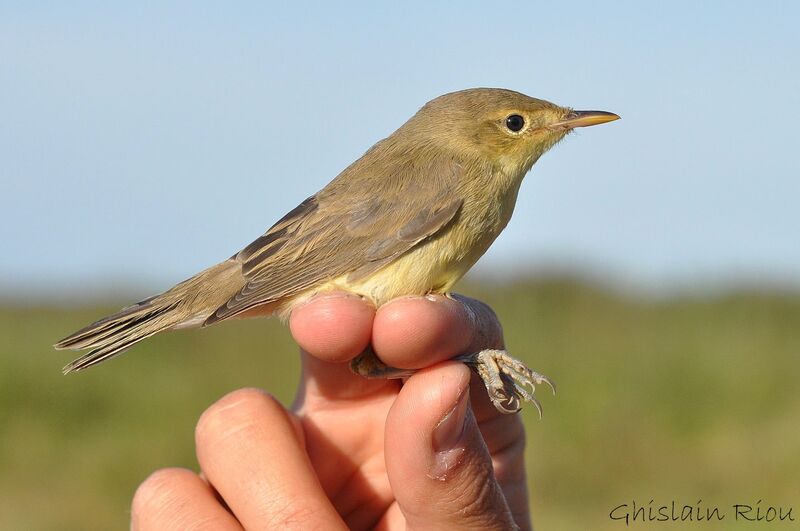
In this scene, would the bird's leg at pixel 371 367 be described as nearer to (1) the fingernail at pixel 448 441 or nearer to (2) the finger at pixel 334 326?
(2) the finger at pixel 334 326

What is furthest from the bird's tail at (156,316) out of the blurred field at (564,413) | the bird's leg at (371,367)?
the blurred field at (564,413)

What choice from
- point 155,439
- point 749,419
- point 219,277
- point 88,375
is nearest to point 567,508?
point 749,419

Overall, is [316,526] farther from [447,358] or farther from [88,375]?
[88,375]

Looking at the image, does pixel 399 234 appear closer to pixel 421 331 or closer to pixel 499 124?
pixel 421 331

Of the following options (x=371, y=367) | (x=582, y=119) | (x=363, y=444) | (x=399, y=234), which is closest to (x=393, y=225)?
(x=399, y=234)

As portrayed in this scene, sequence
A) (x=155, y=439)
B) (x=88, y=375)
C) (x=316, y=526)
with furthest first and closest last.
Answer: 1. (x=88, y=375)
2. (x=155, y=439)
3. (x=316, y=526)

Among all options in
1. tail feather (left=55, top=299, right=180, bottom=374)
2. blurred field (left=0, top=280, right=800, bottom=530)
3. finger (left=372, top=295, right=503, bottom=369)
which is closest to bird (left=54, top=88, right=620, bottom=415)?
tail feather (left=55, top=299, right=180, bottom=374)

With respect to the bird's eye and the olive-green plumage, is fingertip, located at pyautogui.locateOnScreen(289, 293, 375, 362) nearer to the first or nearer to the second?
the olive-green plumage
